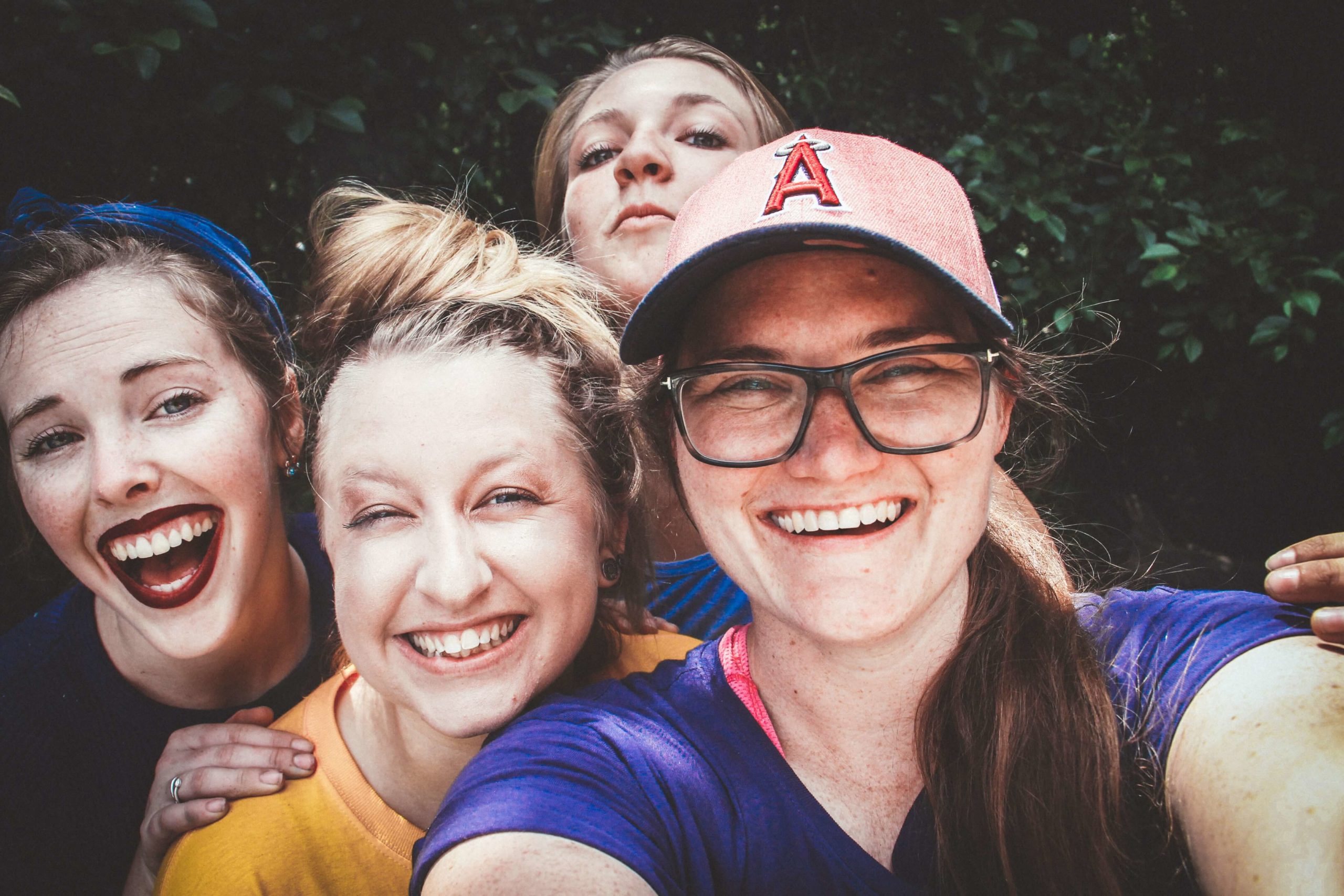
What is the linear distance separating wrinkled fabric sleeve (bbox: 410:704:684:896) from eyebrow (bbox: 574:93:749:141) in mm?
2181

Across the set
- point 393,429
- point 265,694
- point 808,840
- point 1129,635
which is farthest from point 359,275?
point 1129,635

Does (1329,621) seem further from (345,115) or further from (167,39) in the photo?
(167,39)

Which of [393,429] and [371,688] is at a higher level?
[393,429]

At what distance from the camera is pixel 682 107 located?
3039 millimetres

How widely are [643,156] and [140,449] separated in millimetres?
1703

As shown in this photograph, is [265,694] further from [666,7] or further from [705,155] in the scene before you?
[666,7]

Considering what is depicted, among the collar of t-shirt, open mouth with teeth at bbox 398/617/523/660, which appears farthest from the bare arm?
open mouth with teeth at bbox 398/617/523/660

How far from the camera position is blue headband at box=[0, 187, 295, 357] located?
228cm

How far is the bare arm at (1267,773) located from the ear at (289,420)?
2120 millimetres

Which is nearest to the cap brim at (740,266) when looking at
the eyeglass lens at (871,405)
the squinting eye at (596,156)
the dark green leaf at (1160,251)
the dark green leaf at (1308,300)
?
the eyeglass lens at (871,405)

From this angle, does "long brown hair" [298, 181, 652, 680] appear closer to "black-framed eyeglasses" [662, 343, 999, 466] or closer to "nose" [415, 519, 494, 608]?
"nose" [415, 519, 494, 608]

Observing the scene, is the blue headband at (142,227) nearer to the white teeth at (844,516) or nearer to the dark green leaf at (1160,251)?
the white teeth at (844,516)

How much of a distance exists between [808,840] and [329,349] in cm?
152

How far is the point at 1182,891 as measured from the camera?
1480mm
